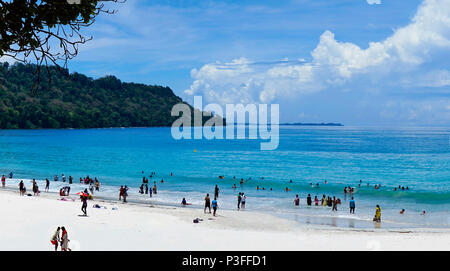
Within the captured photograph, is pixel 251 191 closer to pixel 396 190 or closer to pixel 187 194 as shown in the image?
pixel 187 194

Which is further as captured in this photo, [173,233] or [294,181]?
[294,181]

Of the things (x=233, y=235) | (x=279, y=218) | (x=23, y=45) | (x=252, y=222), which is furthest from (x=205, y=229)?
(x=23, y=45)

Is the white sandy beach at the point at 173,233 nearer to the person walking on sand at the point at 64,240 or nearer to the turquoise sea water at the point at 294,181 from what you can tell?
the person walking on sand at the point at 64,240

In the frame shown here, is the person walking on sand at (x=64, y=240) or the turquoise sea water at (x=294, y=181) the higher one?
the person walking on sand at (x=64, y=240)

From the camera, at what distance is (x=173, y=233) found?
69.7 feet

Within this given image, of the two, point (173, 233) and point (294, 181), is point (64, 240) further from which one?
point (294, 181)

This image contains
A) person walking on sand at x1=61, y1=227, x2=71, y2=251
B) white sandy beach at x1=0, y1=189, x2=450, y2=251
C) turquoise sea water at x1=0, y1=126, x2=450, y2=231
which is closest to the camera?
person walking on sand at x1=61, y1=227, x2=71, y2=251

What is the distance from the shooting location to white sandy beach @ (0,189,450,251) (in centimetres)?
1834

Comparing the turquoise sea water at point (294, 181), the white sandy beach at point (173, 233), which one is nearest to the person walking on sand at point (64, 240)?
the white sandy beach at point (173, 233)

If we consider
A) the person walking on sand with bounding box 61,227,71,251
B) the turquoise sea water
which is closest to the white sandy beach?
the person walking on sand with bounding box 61,227,71,251

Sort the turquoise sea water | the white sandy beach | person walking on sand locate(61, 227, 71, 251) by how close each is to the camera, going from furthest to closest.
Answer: the turquoise sea water
the white sandy beach
person walking on sand locate(61, 227, 71, 251)

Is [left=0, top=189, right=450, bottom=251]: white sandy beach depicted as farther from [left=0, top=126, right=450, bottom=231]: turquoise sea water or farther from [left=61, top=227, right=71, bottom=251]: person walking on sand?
[left=0, top=126, right=450, bottom=231]: turquoise sea water

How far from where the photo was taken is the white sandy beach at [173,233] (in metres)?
18.3

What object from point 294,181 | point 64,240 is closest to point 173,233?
point 64,240
